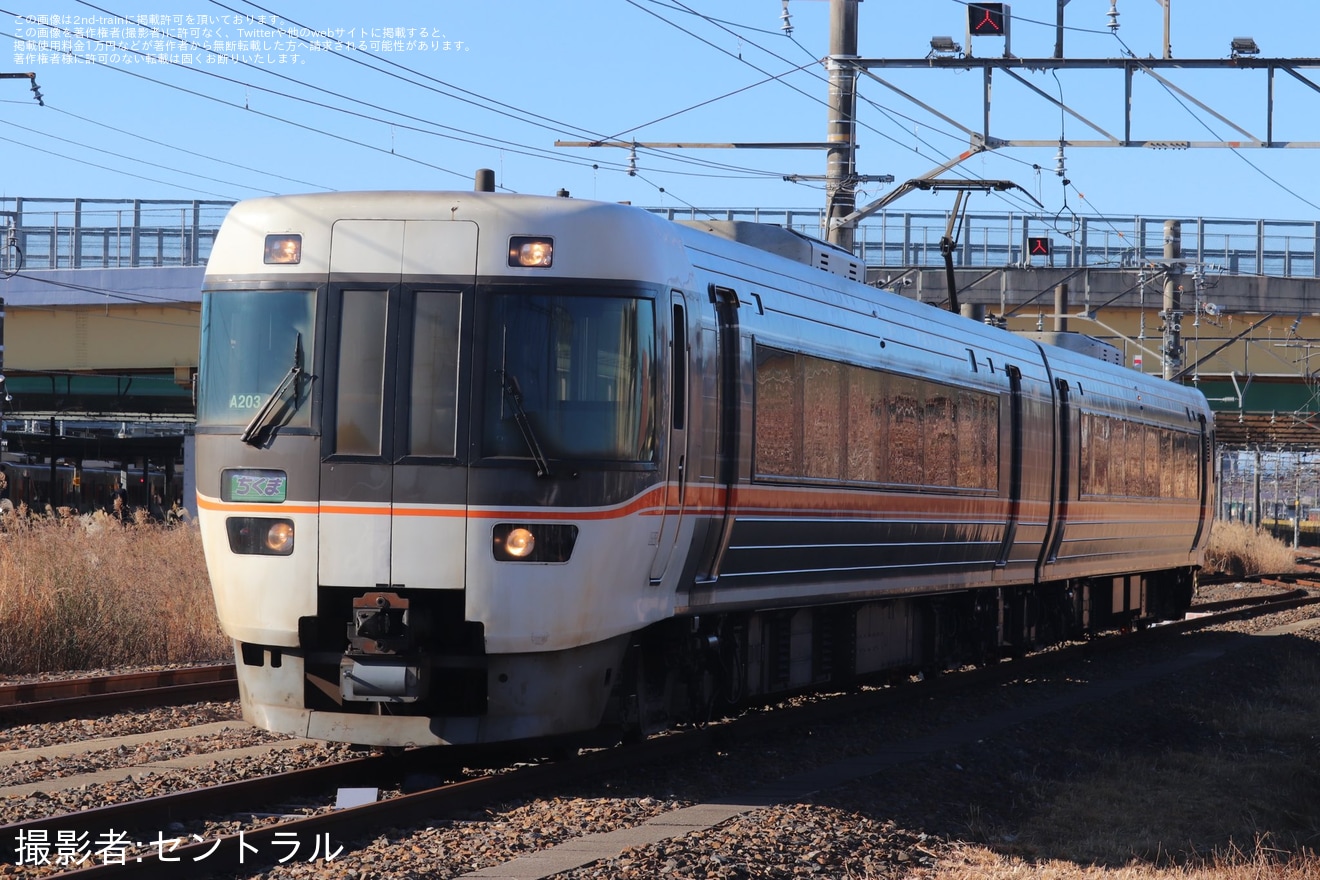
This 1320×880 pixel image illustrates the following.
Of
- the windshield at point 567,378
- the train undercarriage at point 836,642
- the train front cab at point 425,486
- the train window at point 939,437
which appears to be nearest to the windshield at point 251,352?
the train front cab at point 425,486

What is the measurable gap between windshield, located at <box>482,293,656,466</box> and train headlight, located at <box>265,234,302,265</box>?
115 cm

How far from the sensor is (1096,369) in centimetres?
1975

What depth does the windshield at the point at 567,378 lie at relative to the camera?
28.6 feet

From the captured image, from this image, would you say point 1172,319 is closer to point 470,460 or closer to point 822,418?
point 822,418

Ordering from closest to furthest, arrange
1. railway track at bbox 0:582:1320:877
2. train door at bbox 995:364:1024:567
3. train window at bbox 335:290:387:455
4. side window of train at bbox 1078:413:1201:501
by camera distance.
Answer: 1. railway track at bbox 0:582:1320:877
2. train window at bbox 335:290:387:455
3. train door at bbox 995:364:1024:567
4. side window of train at bbox 1078:413:1201:501

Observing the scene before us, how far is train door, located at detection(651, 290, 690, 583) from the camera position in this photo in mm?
9438

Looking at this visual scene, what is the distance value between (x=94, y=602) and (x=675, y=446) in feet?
24.5

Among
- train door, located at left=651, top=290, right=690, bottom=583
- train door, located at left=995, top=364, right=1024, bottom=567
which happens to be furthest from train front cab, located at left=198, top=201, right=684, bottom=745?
train door, located at left=995, top=364, right=1024, bottom=567

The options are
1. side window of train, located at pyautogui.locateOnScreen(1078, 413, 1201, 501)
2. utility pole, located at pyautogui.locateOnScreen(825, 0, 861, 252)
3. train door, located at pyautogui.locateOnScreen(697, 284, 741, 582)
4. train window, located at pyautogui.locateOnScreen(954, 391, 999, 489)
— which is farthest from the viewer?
side window of train, located at pyautogui.locateOnScreen(1078, 413, 1201, 501)

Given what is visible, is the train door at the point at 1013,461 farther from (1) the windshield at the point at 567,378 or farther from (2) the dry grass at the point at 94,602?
(1) the windshield at the point at 567,378

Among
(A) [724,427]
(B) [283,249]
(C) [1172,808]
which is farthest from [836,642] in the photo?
(B) [283,249]

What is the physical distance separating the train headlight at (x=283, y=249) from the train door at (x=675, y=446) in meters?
2.07

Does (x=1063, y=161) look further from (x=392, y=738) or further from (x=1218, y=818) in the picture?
(x=392, y=738)

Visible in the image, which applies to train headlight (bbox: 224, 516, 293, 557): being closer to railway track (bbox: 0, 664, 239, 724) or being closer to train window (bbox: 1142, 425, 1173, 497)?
railway track (bbox: 0, 664, 239, 724)
